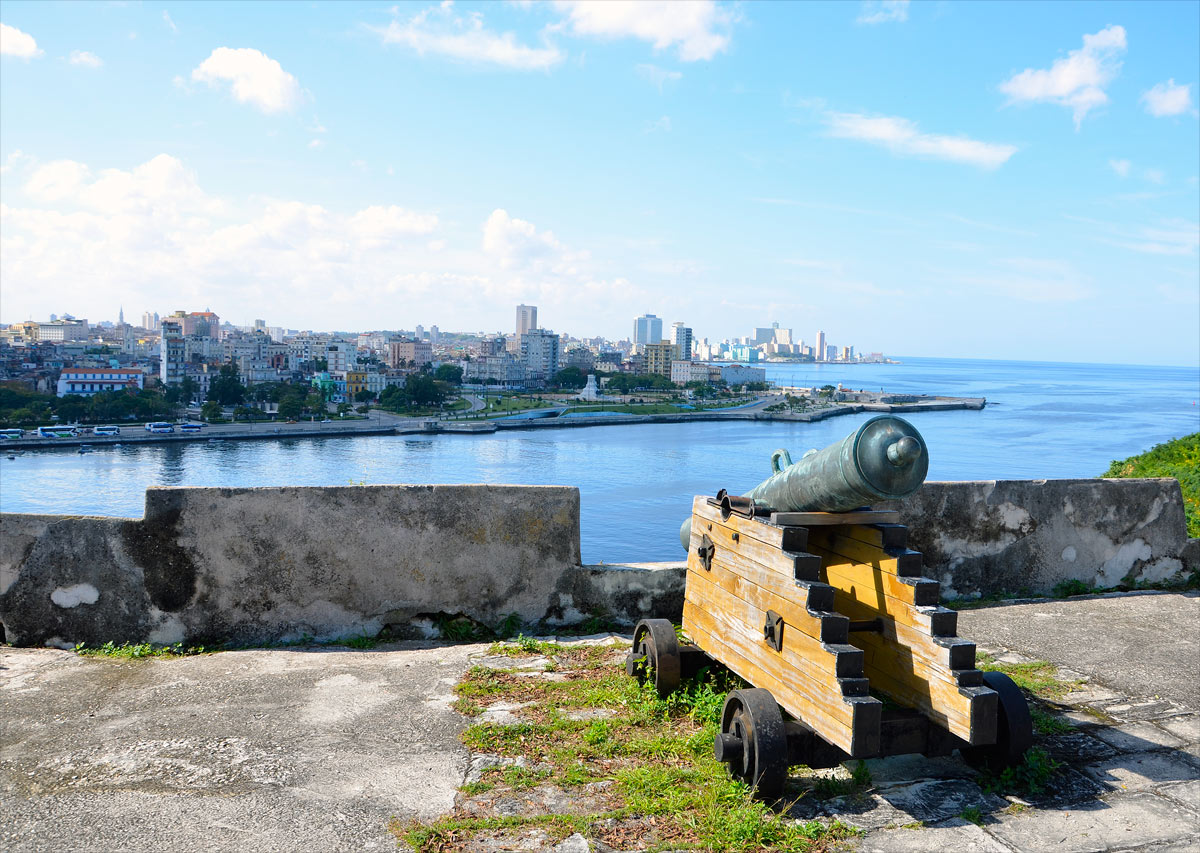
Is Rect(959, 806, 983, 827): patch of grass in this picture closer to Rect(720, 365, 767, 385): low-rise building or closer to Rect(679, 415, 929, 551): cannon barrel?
Rect(679, 415, 929, 551): cannon barrel

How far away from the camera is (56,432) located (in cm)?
7975

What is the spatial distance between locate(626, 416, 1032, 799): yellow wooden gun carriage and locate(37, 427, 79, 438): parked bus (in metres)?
89.8

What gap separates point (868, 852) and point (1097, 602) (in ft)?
10.2

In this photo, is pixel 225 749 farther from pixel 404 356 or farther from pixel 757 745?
pixel 404 356

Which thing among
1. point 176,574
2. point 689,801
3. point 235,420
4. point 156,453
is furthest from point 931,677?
point 235,420

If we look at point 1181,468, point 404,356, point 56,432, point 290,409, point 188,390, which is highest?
point 404,356

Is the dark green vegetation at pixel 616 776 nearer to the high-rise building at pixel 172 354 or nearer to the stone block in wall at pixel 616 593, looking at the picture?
the stone block in wall at pixel 616 593

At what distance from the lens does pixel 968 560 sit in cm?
467

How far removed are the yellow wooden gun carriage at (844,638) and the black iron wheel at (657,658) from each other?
0.69 ft

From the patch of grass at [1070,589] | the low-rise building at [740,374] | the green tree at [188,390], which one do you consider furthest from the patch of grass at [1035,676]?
the low-rise building at [740,374]

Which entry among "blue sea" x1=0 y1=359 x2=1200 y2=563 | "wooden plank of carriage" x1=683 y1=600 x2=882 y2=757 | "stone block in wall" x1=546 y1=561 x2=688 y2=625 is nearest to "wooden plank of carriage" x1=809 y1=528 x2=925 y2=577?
"wooden plank of carriage" x1=683 y1=600 x2=882 y2=757

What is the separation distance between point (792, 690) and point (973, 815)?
558 mm

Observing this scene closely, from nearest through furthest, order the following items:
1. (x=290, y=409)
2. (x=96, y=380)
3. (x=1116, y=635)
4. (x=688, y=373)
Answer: (x=1116, y=635), (x=290, y=409), (x=96, y=380), (x=688, y=373)

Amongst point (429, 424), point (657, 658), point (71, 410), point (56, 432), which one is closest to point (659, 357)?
point (429, 424)
